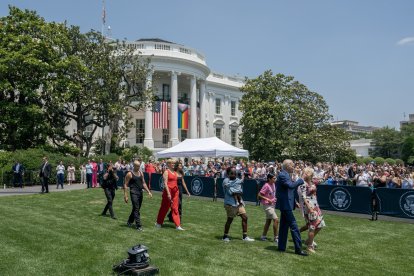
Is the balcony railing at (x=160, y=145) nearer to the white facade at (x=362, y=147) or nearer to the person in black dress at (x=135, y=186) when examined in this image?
the person in black dress at (x=135, y=186)

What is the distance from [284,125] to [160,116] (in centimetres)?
1334

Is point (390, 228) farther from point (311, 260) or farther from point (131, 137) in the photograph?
point (131, 137)

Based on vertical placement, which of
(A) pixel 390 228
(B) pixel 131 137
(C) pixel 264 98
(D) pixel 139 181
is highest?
(C) pixel 264 98

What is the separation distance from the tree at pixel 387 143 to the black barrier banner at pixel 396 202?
88.2 meters

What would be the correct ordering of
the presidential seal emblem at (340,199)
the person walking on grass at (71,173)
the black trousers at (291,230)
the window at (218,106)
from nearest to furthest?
the black trousers at (291,230) < the presidential seal emblem at (340,199) < the person walking on grass at (71,173) < the window at (218,106)

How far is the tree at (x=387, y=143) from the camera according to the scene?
96.2m

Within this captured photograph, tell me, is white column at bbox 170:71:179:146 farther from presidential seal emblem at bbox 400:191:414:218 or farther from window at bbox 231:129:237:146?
presidential seal emblem at bbox 400:191:414:218

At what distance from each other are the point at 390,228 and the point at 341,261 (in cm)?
554

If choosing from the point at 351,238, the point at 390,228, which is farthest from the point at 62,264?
the point at 390,228

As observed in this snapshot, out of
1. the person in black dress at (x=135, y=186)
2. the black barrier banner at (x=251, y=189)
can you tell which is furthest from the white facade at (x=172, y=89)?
the person in black dress at (x=135, y=186)

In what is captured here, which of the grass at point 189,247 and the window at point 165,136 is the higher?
the window at point 165,136

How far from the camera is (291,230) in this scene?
8.91m

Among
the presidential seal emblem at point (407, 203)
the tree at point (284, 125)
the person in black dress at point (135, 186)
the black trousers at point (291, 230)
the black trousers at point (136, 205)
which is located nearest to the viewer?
the black trousers at point (291, 230)

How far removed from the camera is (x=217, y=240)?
10.3 meters
